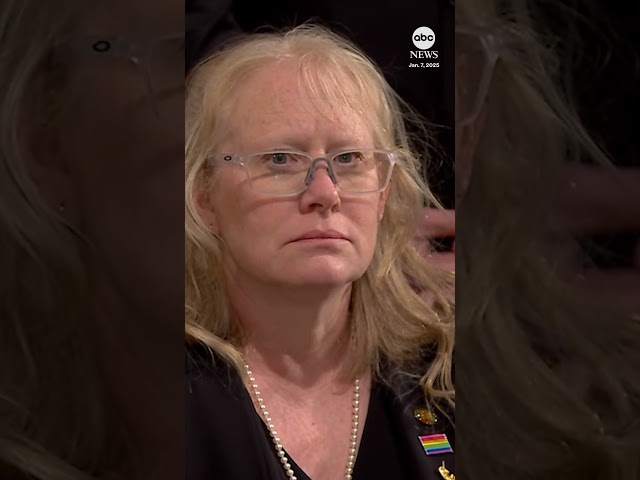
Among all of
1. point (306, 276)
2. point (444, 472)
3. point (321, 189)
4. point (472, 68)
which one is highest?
point (472, 68)

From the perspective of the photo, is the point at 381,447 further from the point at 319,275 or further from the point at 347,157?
the point at 347,157

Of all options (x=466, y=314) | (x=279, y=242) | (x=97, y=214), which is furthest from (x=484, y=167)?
(x=97, y=214)

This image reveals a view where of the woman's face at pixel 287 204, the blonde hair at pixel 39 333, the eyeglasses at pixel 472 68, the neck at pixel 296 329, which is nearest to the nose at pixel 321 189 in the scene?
the woman's face at pixel 287 204

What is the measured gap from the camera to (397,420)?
34.3 inches

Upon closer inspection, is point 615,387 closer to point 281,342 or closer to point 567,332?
point 567,332

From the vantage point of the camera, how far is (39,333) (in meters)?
0.90

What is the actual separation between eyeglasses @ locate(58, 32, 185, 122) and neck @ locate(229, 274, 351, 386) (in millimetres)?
257

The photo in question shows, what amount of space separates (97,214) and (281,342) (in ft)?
0.97

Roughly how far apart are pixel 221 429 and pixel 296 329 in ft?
0.50

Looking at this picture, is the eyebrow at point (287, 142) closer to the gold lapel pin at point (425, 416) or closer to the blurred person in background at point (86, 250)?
the blurred person in background at point (86, 250)

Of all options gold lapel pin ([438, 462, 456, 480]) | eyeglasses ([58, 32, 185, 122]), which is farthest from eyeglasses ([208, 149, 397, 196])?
gold lapel pin ([438, 462, 456, 480])

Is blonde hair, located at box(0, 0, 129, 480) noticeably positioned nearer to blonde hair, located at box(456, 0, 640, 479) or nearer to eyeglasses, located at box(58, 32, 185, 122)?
eyeglasses, located at box(58, 32, 185, 122)

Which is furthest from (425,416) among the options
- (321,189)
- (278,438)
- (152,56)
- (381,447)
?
(152,56)

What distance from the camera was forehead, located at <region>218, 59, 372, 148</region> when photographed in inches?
31.4
